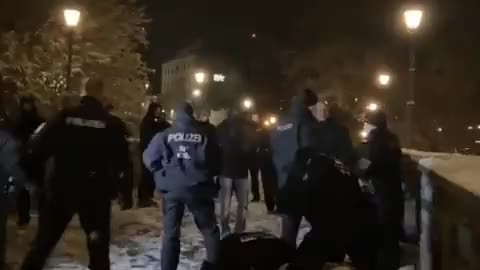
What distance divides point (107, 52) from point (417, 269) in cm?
2545

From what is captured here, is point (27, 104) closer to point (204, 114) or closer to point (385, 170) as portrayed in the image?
point (204, 114)

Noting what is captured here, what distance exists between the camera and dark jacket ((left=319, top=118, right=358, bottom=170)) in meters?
8.55

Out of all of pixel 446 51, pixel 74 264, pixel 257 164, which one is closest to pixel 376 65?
pixel 446 51

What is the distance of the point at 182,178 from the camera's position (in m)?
7.58

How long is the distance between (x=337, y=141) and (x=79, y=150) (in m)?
3.17

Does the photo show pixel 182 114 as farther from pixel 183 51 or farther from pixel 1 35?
pixel 183 51

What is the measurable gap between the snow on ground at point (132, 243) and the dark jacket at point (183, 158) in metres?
1.68

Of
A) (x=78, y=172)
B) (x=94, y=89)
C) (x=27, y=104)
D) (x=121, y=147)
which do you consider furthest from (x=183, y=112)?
(x=27, y=104)

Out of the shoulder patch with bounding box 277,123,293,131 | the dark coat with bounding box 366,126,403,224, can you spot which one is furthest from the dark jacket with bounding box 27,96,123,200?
the dark coat with bounding box 366,126,403,224

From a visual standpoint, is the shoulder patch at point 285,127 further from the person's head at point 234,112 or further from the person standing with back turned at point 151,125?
the person standing with back turned at point 151,125

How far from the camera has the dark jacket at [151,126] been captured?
538 inches

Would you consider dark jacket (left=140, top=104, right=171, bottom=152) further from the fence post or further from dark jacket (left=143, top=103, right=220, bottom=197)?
the fence post

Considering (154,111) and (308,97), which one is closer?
(308,97)

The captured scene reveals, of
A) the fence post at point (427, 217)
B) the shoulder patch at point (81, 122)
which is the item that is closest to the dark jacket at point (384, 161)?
the fence post at point (427, 217)
